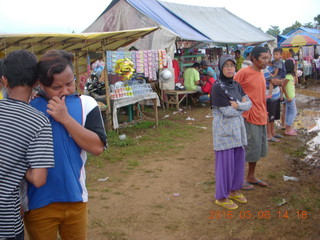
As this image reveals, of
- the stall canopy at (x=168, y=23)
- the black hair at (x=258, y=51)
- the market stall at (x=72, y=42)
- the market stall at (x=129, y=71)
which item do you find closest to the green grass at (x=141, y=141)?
the market stall at (x=129, y=71)

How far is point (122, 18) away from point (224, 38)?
13.8ft

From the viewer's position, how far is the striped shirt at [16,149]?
1539 mm

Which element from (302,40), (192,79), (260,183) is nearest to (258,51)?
(260,183)

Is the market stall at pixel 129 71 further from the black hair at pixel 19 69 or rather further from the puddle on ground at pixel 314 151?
the black hair at pixel 19 69

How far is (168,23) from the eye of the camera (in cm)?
1152

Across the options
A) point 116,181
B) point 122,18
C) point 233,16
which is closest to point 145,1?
point 122,18

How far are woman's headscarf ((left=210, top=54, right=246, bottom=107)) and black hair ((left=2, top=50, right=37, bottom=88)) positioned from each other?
7.60ft

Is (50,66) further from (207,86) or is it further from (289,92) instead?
(207,86)

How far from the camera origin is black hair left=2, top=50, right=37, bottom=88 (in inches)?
62.6

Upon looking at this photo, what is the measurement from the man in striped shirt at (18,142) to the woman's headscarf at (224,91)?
231 cm

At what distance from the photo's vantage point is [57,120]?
1.63 meters

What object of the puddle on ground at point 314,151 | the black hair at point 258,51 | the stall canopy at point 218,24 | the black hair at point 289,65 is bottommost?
the puddle on ground at point 314,151

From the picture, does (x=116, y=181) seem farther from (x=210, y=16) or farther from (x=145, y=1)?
(x=210, y=16)

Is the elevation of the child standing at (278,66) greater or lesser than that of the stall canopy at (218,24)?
lesser
